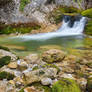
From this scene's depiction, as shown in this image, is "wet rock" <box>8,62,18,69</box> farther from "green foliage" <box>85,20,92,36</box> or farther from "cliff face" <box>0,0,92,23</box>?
"green foliage" <box>85,20,92,36</box>

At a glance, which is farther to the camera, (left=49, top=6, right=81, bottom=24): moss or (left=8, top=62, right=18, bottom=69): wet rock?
(left=49, top=6, right=81, bottom=24): moss

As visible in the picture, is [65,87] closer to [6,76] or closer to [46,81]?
[46,81]

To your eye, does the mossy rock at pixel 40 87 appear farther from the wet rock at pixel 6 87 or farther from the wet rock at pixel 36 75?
the wet rock at pixel 6 87

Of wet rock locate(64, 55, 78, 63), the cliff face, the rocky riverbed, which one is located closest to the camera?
the rocky riverbed

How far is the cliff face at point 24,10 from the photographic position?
13.8 m

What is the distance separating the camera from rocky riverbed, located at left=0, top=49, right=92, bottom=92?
3523 mm

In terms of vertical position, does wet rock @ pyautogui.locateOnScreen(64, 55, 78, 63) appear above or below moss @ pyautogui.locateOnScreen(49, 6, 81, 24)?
below

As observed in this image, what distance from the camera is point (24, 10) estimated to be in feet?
47.4

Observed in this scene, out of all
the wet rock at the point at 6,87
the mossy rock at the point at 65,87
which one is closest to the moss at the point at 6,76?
the wet rock at the point at 6,87

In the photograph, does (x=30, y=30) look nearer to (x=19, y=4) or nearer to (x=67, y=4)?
(x=19, y=4)

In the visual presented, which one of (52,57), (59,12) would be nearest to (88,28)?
(59,12)

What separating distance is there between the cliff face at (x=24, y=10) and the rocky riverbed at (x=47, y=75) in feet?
29.9

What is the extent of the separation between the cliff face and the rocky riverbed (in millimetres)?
9121

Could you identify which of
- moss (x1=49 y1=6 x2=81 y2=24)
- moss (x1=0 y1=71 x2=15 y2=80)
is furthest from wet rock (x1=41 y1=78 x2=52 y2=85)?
moss (x1=49 y1=6 x2=81 y2=24)
